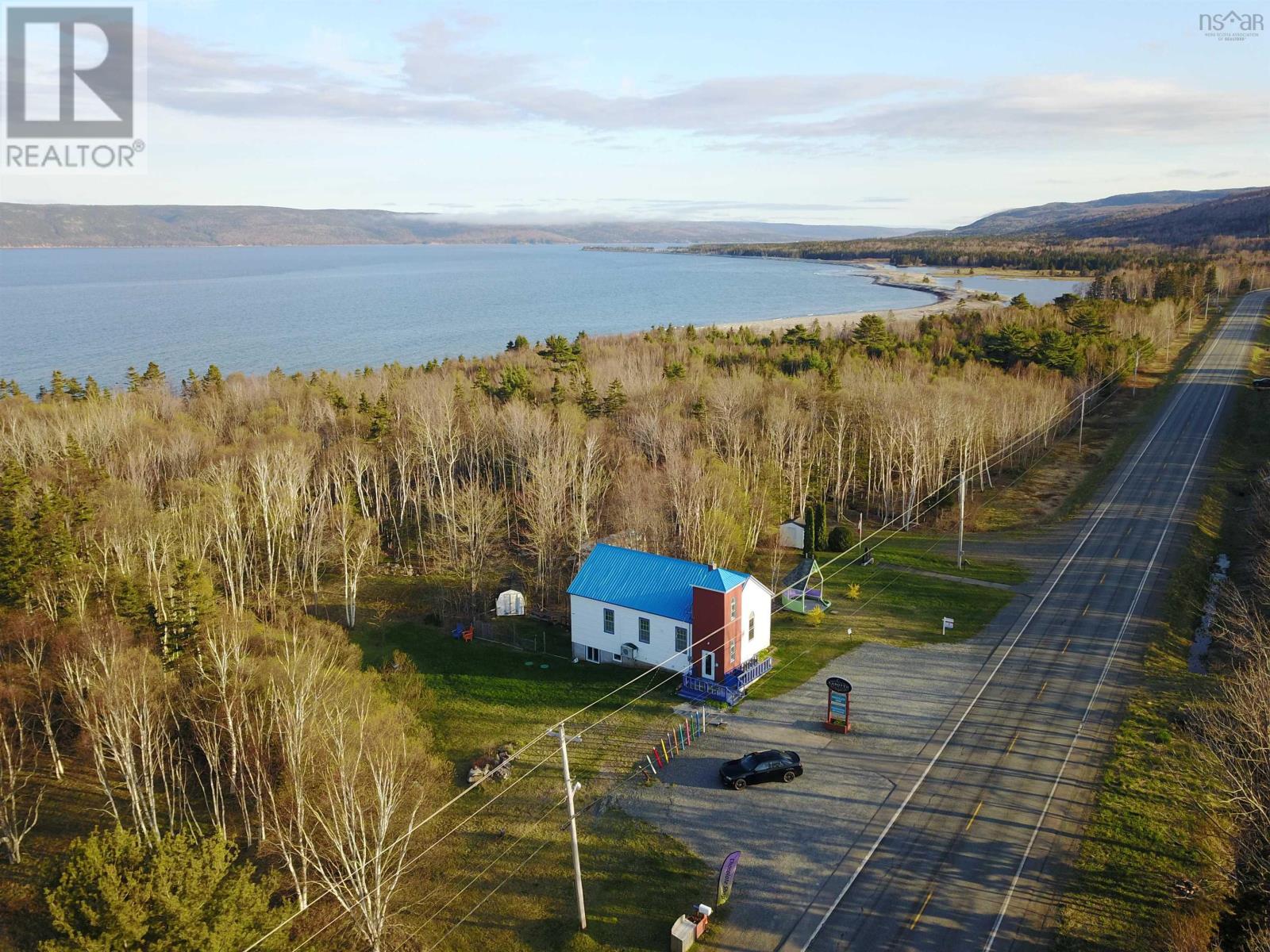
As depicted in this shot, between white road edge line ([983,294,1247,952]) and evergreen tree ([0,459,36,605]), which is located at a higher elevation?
evergreen tree ([0,459,36,605])

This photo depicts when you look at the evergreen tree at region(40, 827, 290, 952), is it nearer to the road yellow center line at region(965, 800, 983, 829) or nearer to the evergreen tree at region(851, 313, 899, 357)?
the road yellow center line at region(965, 800, 983, 829)

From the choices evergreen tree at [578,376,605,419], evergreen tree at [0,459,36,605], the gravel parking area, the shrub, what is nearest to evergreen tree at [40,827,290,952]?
the gravel parking area

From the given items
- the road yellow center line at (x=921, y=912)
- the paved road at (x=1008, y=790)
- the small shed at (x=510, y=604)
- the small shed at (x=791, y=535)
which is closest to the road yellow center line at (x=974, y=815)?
the paved road at (x=1008, y=790)

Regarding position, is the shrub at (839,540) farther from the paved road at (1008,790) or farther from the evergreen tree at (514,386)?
the evergreen tree at (514,386)

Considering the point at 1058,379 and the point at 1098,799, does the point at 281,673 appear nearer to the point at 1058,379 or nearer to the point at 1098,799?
the point at 1098,799

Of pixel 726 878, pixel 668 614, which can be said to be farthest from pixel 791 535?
pixel 726 878
